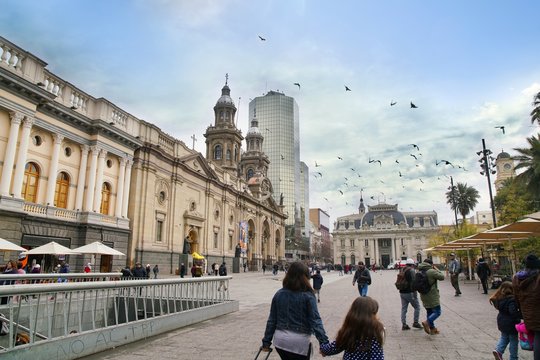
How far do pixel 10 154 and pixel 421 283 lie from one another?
22.0 meters

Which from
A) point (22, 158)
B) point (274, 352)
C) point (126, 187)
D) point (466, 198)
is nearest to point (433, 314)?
point (274, 352)

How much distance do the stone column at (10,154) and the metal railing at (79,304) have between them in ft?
39.1

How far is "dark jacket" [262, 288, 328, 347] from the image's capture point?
4504mm

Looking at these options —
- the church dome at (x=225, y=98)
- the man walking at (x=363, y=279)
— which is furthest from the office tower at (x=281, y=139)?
the man walking at (x=363, y=279)

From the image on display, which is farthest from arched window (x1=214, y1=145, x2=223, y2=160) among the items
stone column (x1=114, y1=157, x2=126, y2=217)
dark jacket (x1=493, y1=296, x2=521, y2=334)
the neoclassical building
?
the neoclassical building

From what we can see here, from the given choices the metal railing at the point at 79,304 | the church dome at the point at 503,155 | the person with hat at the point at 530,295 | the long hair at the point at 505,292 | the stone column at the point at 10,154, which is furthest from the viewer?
the church dome at the point at 503,155

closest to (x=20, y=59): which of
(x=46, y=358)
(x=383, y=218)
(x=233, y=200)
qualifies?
(x=46, y=358)

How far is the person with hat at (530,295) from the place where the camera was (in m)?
5.22

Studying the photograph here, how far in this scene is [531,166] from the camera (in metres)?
28.0

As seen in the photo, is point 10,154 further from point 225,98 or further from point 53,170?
point 225,98

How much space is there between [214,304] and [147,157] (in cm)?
2457

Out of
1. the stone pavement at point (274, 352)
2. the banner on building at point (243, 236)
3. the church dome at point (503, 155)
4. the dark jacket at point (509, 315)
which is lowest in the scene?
the stone pavement at point (274, 352)

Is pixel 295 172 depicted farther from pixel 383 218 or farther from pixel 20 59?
pixel 20 59

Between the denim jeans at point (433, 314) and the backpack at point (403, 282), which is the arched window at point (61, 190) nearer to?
the backpack at point (403, 282)
